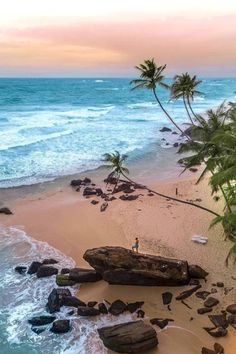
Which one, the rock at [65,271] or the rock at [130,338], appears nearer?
the rock at [130,338]

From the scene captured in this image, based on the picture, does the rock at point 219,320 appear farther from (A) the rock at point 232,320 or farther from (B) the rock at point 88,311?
(B) the rock at point 88,311

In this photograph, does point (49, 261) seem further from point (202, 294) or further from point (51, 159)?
point (51, 159)

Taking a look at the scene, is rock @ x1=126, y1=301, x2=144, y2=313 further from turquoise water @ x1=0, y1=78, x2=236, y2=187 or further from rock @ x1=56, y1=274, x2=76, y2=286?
turquoise water @ x1=0, y1=78, x2=236, y2=187

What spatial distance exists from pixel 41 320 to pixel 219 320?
24.4 ft

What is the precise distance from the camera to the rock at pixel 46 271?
21812 millimetres

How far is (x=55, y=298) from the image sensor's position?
63.1ft

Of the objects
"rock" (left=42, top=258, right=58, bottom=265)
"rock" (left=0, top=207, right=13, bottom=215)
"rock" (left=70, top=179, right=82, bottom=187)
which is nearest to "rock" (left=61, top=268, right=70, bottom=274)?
"rock" (left=42, top=258, right=58, bottom=265)

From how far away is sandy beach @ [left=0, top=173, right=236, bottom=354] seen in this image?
1783 cm

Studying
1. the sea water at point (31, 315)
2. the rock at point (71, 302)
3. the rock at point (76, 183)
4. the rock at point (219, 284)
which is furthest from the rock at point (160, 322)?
the rock at point (76, 183)

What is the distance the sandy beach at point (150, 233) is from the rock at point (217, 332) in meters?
0.18

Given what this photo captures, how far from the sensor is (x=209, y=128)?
2252 cm

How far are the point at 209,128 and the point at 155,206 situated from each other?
34.4ft

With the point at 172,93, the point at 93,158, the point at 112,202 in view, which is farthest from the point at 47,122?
the point at 172,93

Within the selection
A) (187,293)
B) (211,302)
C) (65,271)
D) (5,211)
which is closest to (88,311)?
(65,271)
